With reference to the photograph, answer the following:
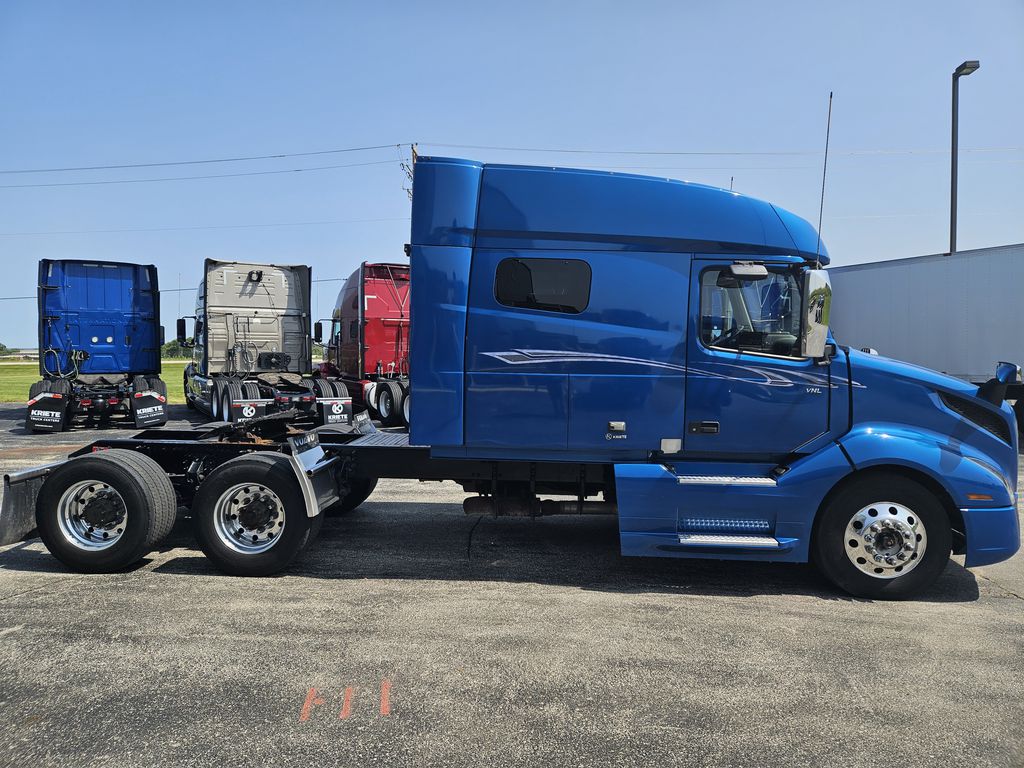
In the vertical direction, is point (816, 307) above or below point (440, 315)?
above

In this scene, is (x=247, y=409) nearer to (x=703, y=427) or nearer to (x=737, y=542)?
(x=703, y=427)

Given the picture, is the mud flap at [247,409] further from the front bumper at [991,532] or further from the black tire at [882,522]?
the front bumper at [991,532]

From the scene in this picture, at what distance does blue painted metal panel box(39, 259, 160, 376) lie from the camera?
1536 centimetres

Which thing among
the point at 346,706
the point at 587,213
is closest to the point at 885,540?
the point at 587,213

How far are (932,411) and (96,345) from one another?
16.8 meters

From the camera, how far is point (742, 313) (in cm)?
515

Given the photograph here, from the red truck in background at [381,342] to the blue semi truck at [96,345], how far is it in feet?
15.4

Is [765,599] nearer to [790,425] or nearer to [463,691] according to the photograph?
[790,425]

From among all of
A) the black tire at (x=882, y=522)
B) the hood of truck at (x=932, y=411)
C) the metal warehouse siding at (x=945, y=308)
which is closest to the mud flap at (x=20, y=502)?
the black tire at (x=882, y=522)

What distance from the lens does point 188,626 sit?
14.3 feet

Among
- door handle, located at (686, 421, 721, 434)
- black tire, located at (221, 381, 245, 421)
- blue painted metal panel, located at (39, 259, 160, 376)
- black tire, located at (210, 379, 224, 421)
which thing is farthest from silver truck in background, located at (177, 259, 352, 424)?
door handle, located at (686, 421, 721, 434)

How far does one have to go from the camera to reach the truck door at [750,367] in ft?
16.7

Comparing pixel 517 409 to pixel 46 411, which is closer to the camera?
pixel 517 409

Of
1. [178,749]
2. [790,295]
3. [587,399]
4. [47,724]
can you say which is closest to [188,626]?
[47,724]
